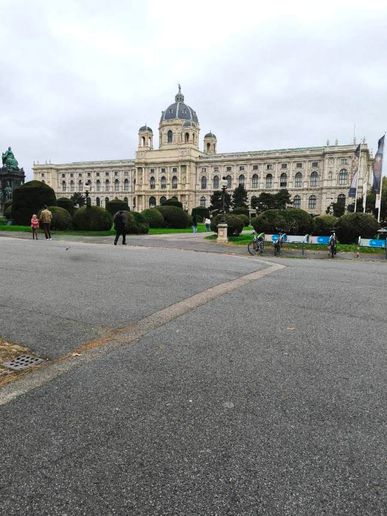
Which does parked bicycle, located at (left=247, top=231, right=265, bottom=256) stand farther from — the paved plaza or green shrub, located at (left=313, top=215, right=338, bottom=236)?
the paved plaza

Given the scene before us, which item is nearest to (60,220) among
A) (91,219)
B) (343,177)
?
(91,219)

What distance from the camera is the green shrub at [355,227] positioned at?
1883cm

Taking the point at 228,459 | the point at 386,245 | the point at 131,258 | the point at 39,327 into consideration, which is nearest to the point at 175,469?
the point at 228,459

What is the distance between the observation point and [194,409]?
9.86 ft

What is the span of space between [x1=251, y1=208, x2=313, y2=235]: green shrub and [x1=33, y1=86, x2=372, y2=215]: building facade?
71.0 meters

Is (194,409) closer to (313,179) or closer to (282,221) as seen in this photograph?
(282,221)

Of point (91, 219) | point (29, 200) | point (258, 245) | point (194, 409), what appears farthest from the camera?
A: point (29, 200)

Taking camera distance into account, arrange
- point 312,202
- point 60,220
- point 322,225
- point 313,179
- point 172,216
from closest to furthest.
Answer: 1. point 322,225
2. point 60,220
3. point 172,216
4. point 313,179
5. point 312,202

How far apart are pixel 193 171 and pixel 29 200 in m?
82.6

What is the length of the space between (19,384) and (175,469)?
5.84 feet

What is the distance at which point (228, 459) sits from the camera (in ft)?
7.94

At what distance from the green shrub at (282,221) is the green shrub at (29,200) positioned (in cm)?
1714

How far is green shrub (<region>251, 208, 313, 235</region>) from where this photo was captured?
19312 mm

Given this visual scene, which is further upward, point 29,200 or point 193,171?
point 193,171
